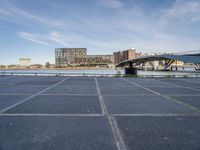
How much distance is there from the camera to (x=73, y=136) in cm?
568

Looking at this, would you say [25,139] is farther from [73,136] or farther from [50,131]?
[73,136]

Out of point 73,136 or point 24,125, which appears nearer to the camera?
point 73,136

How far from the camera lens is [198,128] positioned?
21.4ft

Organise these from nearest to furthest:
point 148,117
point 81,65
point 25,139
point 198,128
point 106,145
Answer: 1. point 106,145
2. point 25,139
3. point 198,128
4. point 148,117
5. point 81,65

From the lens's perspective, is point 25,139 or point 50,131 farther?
point 50,131

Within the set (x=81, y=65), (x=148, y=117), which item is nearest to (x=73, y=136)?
(x=148, y=117)

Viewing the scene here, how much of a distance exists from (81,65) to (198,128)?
176 m

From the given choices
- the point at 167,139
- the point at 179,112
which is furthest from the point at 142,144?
the point at 179,112

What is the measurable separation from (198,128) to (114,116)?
2981mm

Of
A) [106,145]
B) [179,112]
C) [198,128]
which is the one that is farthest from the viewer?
[179,112]

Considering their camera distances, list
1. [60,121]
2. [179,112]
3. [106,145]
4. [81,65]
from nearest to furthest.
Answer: [106,145] → [60,121] → [179,112] → [81,65]

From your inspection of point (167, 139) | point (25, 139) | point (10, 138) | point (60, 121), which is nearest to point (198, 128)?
point (167, 139)

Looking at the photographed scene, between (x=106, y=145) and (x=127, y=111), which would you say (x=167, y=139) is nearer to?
(x=106, y=145)

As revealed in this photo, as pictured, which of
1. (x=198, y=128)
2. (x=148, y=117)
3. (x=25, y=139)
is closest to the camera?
(x=25, y=139)
